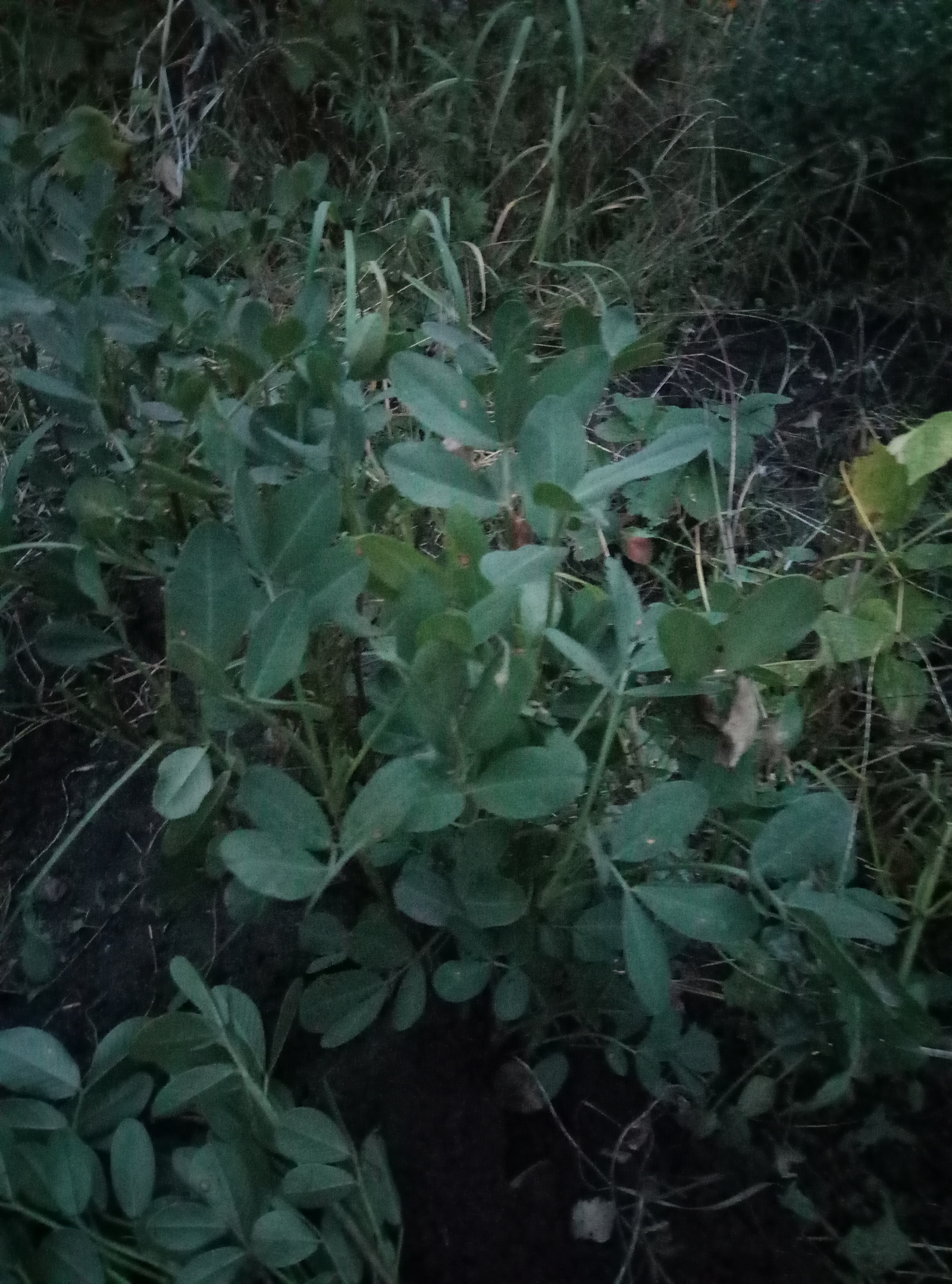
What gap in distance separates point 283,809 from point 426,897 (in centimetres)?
12

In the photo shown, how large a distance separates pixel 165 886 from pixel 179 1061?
130 millimetres

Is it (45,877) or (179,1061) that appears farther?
(45,877)

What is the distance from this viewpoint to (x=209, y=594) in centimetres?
52

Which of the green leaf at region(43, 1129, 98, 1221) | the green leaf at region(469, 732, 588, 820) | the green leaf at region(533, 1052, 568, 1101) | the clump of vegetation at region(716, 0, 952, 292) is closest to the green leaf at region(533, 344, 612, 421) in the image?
the green leaf at region(469, 732, 588, 820)

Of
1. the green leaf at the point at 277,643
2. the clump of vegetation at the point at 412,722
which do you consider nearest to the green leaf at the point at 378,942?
the clump of vegetation at the point at 412,722

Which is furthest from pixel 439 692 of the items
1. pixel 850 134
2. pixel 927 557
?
pixel 850 134

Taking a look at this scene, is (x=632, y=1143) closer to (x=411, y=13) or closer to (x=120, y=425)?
(x=120, y=425)

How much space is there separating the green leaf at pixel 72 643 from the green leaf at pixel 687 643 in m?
0.48

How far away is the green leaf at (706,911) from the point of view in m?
0.53

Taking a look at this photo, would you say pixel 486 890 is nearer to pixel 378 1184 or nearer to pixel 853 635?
pixel 378 1184

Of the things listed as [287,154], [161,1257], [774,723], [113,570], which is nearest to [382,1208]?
[161,1257]

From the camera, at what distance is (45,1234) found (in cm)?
63

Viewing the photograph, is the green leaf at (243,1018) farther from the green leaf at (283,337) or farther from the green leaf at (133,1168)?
the green leaf at (283,337)

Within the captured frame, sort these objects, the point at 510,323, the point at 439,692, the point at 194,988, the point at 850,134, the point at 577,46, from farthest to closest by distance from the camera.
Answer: the point at 577,46
the point at 850,134
the point at 510,323
the point at 194,988
the point at 439,692
